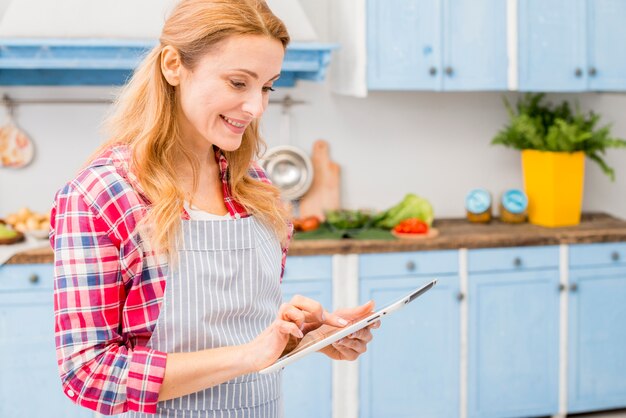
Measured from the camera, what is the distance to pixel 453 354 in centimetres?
348

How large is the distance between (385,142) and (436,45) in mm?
623

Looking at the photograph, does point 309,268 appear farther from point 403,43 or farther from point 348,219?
point 403,43

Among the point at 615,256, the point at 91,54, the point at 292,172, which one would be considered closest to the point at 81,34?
the point at 91,54

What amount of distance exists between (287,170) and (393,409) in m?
1.20

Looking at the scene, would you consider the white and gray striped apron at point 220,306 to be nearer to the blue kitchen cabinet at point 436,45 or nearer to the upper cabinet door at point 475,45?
the blue kitchen cabinet at point 436,45

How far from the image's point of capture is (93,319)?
3.93ft

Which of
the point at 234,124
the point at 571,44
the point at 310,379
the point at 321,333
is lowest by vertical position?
the point at 310,379

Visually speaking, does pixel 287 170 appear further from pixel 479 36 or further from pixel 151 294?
pixel 151 294

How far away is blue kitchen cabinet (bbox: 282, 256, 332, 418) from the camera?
331cm

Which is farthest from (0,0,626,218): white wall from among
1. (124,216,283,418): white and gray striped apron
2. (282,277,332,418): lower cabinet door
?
(124,216,283,418): white and gray striped apron

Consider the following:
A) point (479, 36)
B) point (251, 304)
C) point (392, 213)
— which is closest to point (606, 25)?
point (479, 36)

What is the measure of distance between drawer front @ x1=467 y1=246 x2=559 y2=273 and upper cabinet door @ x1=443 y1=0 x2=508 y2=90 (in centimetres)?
74

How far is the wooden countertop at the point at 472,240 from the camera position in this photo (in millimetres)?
3287

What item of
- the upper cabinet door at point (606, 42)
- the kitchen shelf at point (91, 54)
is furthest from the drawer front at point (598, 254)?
the kitchen shelf at point (91, 54)
